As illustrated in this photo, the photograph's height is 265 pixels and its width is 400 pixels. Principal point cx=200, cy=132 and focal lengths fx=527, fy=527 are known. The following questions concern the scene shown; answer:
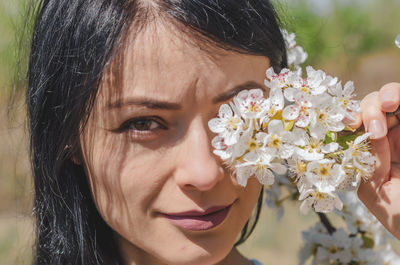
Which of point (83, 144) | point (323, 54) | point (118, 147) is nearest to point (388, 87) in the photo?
point (118, 147)

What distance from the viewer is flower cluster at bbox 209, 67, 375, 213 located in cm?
106

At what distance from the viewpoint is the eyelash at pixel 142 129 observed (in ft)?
4.12

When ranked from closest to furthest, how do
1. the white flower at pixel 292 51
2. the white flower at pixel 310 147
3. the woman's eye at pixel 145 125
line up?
1. the white flower at pixel 310 147
2. the woman's eye at pixel 145 125
3. the white flower at pixel 292 51

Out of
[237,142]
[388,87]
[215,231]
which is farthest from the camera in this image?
[215,231]

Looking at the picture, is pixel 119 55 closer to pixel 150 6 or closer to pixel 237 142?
pixel 150 6

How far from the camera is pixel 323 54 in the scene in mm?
7457

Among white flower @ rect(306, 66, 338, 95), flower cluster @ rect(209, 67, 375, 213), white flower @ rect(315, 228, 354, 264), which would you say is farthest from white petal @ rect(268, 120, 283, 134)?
white flower @ rect(315, 228, 354, 264)

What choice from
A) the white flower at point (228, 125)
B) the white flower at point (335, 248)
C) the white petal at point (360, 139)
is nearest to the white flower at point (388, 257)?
the white flower at point (335, 248)

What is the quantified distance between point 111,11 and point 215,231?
60 cm

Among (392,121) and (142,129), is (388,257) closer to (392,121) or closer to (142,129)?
(392,121)

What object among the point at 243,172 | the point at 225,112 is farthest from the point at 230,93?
the point at 243,172

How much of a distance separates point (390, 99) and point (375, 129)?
0.25 feet

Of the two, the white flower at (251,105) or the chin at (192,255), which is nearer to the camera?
the white flower at (251,105)

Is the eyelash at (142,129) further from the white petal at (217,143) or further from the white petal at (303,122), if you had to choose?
the white petal at (303,122)
